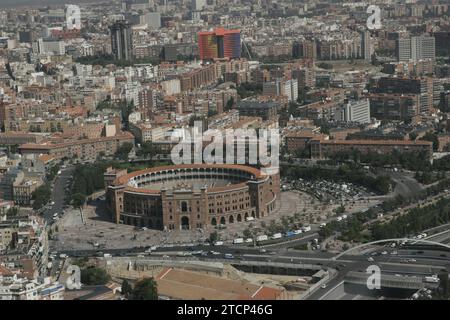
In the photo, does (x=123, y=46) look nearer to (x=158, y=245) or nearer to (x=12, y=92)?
(x=12, y=92)

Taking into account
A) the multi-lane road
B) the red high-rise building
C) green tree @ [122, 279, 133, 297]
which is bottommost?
the multi-lane road

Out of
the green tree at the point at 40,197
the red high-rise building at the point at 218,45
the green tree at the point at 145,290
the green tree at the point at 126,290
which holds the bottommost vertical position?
the green tree at the point at 40,197

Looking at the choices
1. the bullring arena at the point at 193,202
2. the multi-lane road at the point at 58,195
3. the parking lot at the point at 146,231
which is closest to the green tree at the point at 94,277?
the parking lot at the point at 146,231

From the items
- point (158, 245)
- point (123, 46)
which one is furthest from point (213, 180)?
point (123, 46)

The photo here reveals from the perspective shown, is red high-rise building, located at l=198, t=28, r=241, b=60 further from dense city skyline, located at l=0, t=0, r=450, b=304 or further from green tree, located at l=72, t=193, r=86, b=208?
green tree, located at l=72, t=193, r=86, b=208

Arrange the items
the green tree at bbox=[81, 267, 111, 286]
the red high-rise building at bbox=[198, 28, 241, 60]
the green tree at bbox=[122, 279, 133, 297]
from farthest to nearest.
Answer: the red high-rise building at bbox=[198, 28, 241, 60], the green tree at bbox=[81, 267, 111, 286], the green tree at bbox=[122, 279, 133, 297]

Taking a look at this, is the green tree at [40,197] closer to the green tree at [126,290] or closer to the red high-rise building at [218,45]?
the green tree at [126,290]

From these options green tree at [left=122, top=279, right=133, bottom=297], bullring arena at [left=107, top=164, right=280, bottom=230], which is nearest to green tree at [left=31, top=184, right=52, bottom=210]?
bullring arena at [left=107, top=164, right=280, bottom=230]
